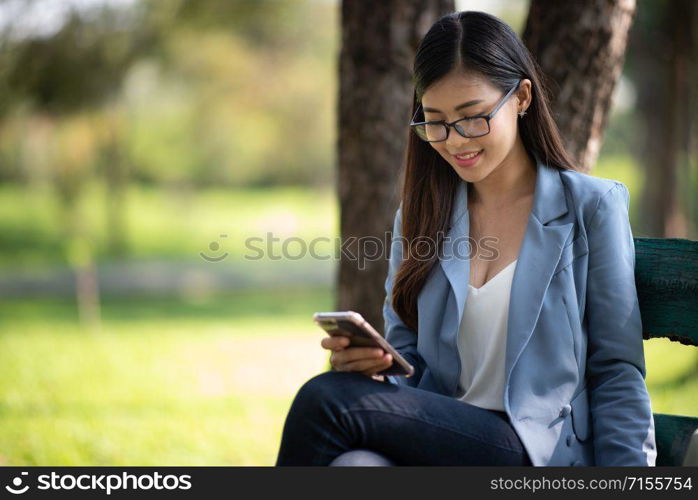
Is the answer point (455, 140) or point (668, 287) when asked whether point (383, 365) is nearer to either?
point (455, 140)

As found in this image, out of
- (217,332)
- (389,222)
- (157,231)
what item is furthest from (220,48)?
(389,222)

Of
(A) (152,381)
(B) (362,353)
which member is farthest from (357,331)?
(A) (152,381)

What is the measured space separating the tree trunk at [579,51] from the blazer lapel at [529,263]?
924 millimetres

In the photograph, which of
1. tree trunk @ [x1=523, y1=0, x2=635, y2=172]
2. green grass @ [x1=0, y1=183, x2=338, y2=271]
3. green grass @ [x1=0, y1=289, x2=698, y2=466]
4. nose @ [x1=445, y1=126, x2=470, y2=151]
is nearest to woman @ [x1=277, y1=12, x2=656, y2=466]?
nose @ [x1=445, y1=126, x2=470, y2=151]

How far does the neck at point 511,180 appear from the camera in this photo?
8.29 feet

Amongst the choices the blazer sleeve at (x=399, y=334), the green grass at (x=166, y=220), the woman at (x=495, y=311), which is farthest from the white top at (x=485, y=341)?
the green grass at (x=166, y=220)

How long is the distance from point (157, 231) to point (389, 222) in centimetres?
1453

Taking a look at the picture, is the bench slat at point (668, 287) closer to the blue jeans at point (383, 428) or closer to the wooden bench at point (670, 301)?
the wooden bench at point (670, 301)

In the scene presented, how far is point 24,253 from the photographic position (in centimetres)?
1672

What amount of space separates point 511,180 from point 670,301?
552mm

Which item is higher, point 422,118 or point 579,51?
point 579,51

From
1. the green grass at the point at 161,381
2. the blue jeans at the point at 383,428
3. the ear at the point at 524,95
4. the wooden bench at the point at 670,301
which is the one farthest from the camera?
the green grass at the point at 161,381

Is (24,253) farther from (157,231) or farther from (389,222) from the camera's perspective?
(389,222)

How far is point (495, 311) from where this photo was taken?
92.9 inches
